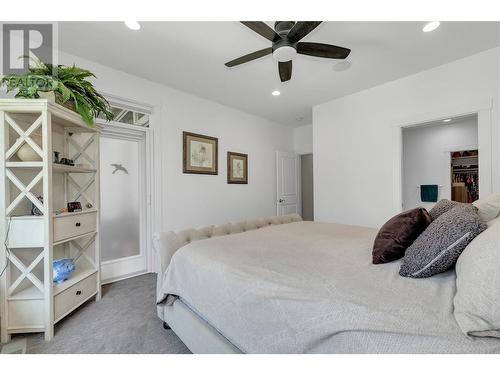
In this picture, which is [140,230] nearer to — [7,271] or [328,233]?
[7,271]

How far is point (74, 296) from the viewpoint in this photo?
1.85 metres

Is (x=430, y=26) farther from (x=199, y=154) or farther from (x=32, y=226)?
(x=32, y=226)

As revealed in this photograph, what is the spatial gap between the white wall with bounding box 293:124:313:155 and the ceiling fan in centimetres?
304

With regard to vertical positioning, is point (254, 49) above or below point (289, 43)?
above

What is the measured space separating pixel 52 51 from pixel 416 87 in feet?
13.8

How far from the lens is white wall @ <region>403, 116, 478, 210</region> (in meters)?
3.85

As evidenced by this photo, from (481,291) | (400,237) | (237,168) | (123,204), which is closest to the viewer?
(481,291)

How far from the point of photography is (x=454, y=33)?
2.02 meters

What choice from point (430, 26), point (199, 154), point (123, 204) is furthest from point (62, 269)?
point (430, 26)

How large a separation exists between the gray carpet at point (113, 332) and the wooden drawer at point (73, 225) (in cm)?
72

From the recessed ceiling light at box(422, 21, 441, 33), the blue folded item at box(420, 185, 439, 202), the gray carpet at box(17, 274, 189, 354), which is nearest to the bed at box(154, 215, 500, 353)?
the gray carpet at box(17, 274, 189, 354)

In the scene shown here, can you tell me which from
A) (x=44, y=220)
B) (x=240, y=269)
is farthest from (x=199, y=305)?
(x=44, y=220)

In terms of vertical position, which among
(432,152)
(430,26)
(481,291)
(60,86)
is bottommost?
(481,291)

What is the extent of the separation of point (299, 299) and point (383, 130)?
305 centimetres
